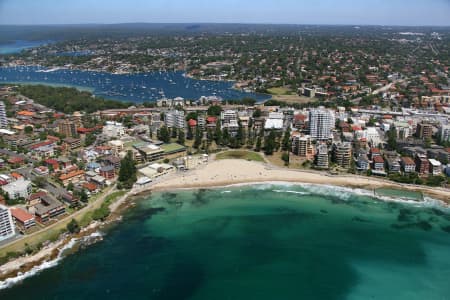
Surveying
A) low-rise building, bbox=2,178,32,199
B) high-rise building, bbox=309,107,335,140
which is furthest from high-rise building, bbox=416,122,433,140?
low-rise building, bbox=2,178,32,199

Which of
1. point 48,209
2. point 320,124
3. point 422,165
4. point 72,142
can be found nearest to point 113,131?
point 72,142

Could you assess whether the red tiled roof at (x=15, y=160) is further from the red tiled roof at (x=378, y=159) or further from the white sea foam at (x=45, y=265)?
the red tiled roof at (x=378, y=159)

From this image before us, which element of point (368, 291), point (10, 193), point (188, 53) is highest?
point (188, 53)

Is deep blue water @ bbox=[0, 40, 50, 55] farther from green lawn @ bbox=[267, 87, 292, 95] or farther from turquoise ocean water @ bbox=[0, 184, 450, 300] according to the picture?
turquoise ocean water @ bbox=[0, 184, 450, 300]

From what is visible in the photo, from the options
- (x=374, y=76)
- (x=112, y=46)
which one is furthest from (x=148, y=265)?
(x=112, y=46)

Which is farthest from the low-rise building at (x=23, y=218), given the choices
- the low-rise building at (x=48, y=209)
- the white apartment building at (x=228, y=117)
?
the white apartment building at (x=228, y=117)

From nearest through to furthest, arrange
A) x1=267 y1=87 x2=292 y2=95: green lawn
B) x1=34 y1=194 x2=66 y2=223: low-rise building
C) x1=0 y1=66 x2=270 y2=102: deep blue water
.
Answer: x1=34 y1=194 x2=66 y2=223: low-rise building
x1=0 y1=66 x2=270 y2=102: deep blue water
x1=267 y1=87 x2=292 y2=95: green lawn

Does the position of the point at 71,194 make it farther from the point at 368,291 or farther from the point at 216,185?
the point at 368,291
